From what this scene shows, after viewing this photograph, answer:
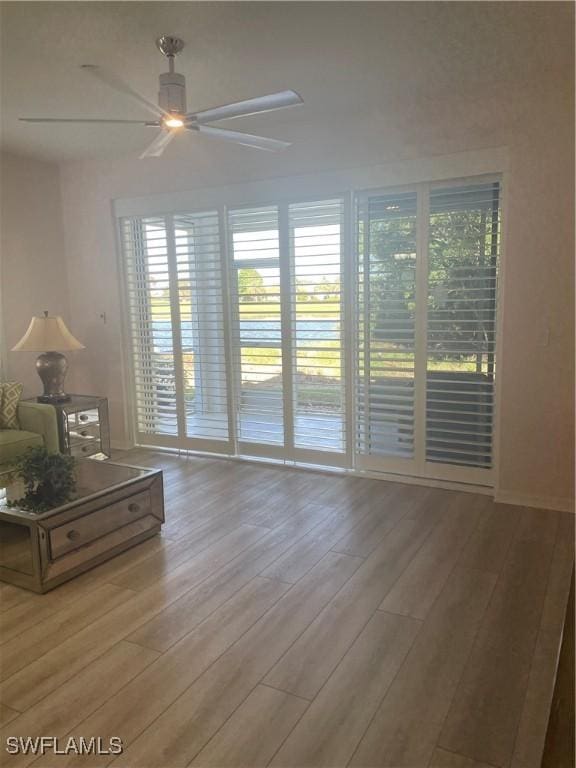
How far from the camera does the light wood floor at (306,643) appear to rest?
5.94ft

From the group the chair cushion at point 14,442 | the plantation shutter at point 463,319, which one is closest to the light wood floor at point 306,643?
the plantation shutter at point 463,319

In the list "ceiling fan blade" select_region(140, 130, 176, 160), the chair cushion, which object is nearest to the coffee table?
the chair cushion

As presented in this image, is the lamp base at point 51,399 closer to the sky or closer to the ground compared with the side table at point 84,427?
closer to the sky

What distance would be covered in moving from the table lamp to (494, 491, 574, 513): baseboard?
3.49 meters

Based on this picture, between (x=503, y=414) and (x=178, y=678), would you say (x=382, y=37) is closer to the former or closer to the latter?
(x=503, y=414)

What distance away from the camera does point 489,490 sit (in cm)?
392

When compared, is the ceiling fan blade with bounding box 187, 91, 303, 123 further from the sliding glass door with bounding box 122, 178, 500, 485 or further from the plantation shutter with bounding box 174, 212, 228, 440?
the plantation shutter with bounding box 174, 212, 228, 440

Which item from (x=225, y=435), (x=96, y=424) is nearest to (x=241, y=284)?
(x=225, y=435)

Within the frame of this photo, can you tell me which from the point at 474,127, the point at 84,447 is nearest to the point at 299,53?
the point at 474,127

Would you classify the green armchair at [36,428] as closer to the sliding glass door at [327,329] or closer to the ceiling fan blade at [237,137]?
the sliding glass door at [327,329]

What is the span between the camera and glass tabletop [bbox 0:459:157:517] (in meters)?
2.87

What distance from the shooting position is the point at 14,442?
13.5 ft

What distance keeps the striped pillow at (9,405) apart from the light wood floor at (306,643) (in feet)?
5.82

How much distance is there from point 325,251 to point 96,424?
2562 mm
